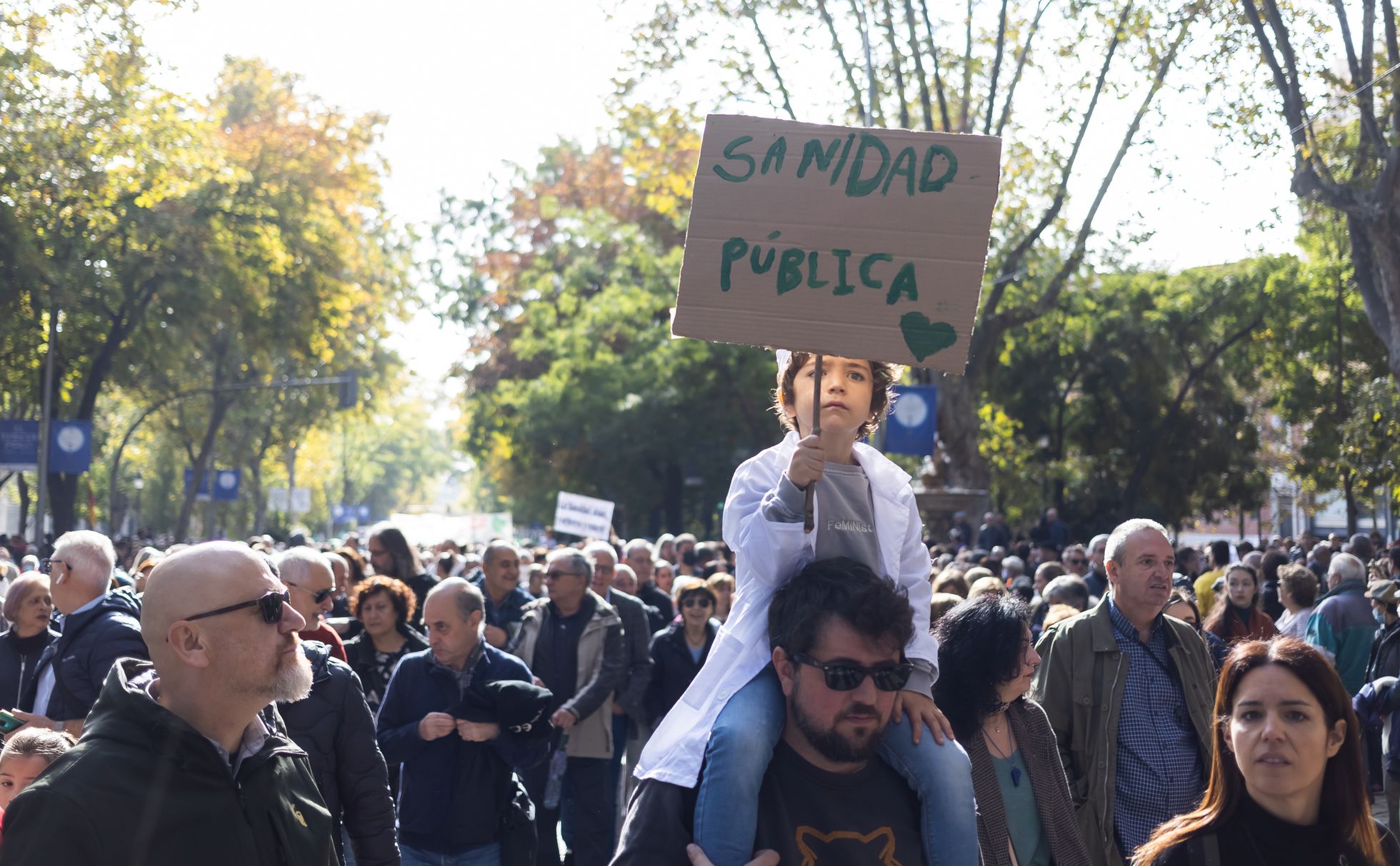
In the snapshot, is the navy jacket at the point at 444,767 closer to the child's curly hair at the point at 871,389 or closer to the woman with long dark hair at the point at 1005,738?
the woman with long dark hair at the point at 1005,738


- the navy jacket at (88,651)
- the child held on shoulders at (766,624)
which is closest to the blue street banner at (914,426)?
the navy jacket at (88,651)

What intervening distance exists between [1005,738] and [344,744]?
2210 millimetres

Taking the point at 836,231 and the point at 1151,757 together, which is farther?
the point at 1151,757

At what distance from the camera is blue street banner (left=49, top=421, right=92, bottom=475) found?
97.6 ft

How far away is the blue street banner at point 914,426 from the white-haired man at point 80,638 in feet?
50.8

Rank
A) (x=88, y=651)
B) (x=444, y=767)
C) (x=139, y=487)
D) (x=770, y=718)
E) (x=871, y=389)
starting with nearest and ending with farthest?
1. (x=770, y=718)
2. (x=871, y=389)
3. (x=88, y=651)
4. (x=444, y=767)
5. (x=139, y=487)

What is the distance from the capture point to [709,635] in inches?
418

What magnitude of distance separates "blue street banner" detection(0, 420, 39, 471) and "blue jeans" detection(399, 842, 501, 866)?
26.9m

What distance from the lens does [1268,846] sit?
3.65 m

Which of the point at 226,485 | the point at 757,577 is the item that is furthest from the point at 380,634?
the point at 226,485

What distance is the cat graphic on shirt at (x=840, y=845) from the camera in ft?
11.2

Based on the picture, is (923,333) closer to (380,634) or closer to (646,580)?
(380,634)

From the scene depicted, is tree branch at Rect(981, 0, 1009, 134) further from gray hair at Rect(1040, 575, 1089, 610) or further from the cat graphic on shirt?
the cat graphic on shirt

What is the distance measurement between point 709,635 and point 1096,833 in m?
5.05
